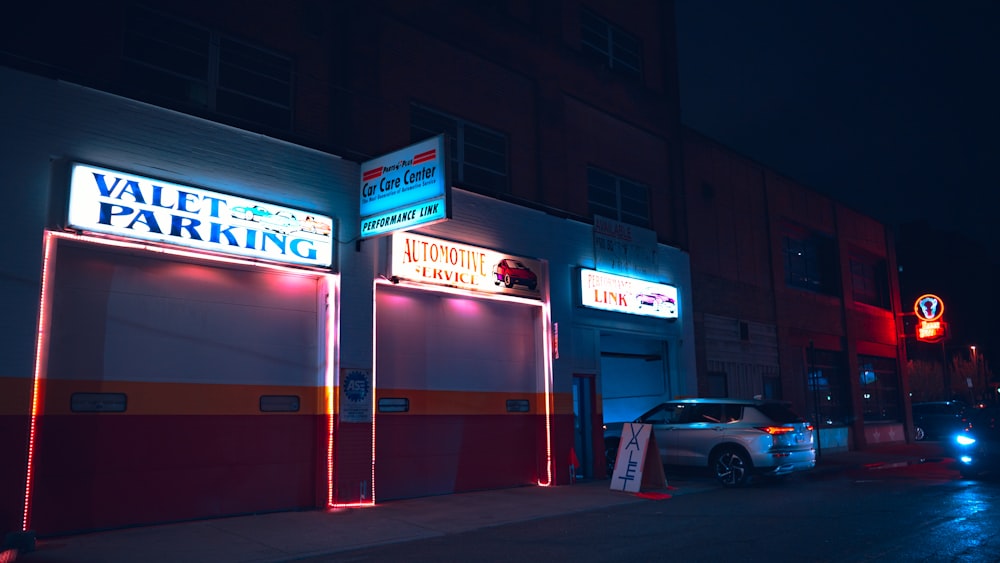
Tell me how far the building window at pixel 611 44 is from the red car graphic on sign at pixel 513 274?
25.0 feet

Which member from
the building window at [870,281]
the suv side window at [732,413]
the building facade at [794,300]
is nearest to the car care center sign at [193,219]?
the suv side window at [732,413]

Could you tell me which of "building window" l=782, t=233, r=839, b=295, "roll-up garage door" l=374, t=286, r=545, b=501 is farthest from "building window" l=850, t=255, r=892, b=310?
"roll-up garage door" l=374, t=286, r=545, b=501

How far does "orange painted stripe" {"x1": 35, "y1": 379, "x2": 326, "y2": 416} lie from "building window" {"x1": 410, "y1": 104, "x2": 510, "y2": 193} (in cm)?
562

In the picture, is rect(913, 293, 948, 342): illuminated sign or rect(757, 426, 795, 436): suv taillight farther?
rect(913, 293, 948, 342): illuminated sign

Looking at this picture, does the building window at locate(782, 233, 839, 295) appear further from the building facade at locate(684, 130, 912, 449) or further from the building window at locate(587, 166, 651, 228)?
the building window at locate(587, 166, 651, 228)

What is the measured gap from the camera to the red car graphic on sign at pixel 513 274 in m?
17.0

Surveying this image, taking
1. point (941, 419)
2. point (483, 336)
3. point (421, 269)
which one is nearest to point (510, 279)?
point (483, 336)

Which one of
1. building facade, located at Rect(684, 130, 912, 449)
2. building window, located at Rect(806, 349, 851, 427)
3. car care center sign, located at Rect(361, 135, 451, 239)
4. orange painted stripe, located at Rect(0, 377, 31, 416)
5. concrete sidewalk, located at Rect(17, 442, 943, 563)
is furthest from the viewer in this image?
building window, located at Rect(806, 349, 851, 427)

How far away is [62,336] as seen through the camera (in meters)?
11.0

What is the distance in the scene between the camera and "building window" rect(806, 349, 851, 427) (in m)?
28.4

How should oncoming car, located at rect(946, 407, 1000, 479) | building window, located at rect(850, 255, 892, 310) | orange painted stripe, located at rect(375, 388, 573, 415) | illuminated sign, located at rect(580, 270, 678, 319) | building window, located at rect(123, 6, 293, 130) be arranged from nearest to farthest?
1. building window, located at rect(123, 6, 293, 130)
2. orange painted stripe, located at rect(375, 388, 573, 415)
3. oncoming car, located at rect(946, 407, 1000, 479)
4. illuminated sign, located at rect(580, 270, 678, 319)
5. building window, located at rect(850, 255, 892, 310)

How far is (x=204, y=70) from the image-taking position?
1347 centimetres

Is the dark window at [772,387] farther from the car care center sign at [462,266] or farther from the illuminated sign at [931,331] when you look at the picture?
the illuminated sign at [931,331]

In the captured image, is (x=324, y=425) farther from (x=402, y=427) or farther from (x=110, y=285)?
(x=110, y=285)
